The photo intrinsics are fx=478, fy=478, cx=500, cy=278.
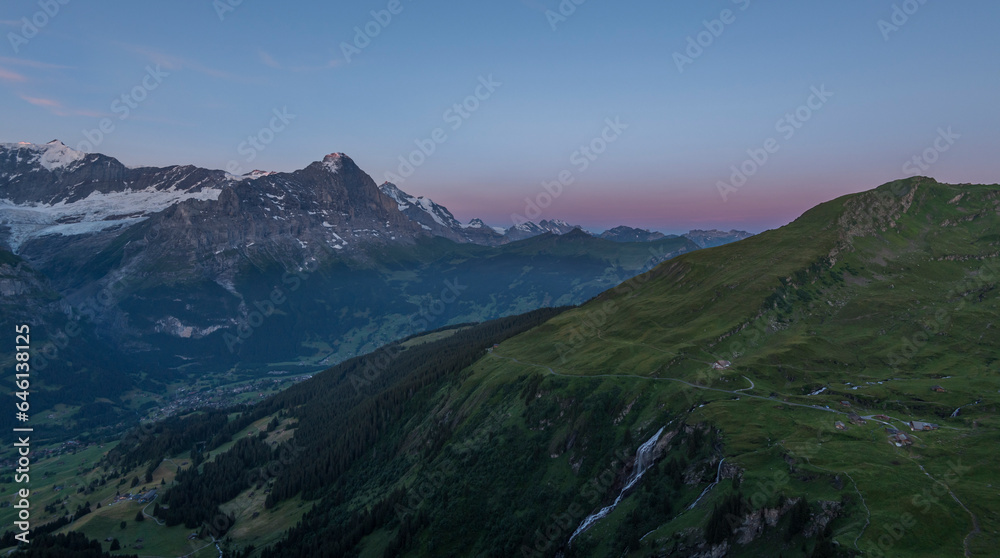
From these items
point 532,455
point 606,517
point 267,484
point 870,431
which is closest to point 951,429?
point 870,431

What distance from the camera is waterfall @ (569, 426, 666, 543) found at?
290 ft

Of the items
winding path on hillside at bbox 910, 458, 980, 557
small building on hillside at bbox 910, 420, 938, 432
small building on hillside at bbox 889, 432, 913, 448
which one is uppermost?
small building on hillside at bbox 889, 432, 913, 448

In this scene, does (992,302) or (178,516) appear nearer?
(992,302)

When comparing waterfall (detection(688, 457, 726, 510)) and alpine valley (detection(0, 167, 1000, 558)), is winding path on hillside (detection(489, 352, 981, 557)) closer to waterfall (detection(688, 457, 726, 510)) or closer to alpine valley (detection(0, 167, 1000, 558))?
alpine valley (detection(0, 167, 1000, 558))

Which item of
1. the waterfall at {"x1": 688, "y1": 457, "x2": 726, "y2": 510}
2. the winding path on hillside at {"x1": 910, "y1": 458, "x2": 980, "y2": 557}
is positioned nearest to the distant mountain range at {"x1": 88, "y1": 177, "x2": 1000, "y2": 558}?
the winding path on hillside at {"x1": 910, "y1": 458, "x2": 980, "y2": 557}

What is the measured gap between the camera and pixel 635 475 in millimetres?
91500

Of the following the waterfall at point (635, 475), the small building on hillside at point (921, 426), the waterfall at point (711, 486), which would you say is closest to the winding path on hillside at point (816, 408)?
the small building on hillside at point (921, 426)

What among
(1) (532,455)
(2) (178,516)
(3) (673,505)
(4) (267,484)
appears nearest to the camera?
(3) (673,505)

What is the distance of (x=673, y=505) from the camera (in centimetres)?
7700

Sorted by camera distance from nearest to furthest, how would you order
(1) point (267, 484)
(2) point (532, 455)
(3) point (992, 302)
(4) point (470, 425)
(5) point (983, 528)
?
1. (5) point (983, 528)
2. (2) point (532, 455)
3. (3) point (992, 302)
4. (4) point (470, 425)
5. (1) point (267, 484)

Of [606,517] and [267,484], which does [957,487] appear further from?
[267,484]

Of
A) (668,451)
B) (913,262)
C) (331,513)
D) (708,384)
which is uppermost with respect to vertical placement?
(913,262)

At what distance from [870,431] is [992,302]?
Answer: 107m

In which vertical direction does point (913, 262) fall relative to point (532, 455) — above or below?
above
